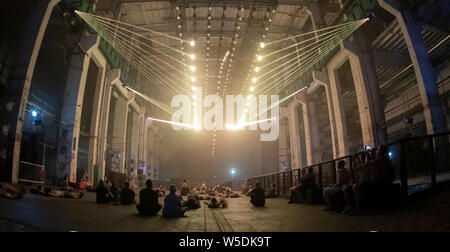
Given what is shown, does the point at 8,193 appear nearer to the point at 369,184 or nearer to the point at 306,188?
the point at 306,188

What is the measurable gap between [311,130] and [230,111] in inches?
561

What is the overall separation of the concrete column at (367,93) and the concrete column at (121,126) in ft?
61.9

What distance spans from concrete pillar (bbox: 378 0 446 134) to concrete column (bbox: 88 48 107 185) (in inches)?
689

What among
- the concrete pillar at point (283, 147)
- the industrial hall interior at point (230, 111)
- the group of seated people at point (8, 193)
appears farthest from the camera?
the concrete pillar at point (283, 147)

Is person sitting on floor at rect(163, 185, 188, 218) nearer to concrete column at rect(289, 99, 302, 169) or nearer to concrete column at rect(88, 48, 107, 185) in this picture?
concrete column at rect(88, 48, 107, 185)

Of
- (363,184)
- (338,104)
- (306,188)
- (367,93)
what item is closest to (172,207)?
(363,184)

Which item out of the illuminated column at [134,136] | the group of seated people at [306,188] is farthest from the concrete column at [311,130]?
the illuminated column at [134,136]

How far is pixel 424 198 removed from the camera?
5887 millimetres

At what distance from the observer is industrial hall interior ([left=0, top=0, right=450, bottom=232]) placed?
608 cm

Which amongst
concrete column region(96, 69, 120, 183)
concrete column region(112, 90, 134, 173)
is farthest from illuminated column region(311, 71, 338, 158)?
concrete column region(112, 90, 134, 173)

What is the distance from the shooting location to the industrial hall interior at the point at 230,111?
20.0ft

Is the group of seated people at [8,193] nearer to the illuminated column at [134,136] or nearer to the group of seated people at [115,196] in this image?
the group of seated people at [115,196]

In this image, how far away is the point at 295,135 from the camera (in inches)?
1003
